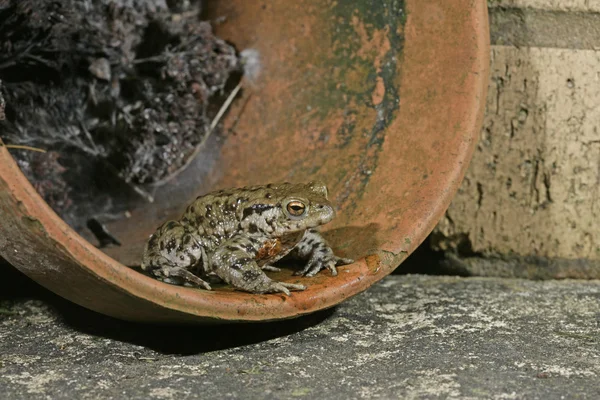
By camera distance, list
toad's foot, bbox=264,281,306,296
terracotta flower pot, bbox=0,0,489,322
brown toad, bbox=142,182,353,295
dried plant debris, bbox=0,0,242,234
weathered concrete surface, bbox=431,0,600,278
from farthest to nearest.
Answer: dried plant debris, bbox=0,0,242,234
weathered concrete surface, bbox=431,0,600,278
brown toad, bbox=142,182,353,295
toad's foot, bbox=264,281,306,296
terracotta flower pot, bbox=0,0,489,322

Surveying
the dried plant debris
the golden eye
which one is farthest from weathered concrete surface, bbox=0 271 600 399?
the dried plant debris

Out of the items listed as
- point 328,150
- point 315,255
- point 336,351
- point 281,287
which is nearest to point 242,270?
point 281,287

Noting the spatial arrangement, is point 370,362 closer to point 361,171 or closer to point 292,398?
point 292,398

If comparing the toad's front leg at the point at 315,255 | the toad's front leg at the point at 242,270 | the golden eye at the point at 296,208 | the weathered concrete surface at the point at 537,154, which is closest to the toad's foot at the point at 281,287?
the toad's front leg at the point at 242,270

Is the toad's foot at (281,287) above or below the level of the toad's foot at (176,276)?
above

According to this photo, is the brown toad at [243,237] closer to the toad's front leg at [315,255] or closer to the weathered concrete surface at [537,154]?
the toad's front leg at [315,255]

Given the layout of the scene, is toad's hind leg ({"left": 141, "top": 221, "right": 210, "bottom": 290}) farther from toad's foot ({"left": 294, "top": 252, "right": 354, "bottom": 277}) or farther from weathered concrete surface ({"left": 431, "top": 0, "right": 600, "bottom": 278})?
weathered concrete surface ({"left": 431, "top": 0, "right": 600, "bottom": 278})

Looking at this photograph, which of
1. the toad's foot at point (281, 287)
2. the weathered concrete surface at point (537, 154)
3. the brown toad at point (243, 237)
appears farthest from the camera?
the weathered concrete surface at point (537, 154)

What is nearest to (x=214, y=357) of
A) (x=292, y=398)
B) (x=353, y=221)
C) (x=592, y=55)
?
(x=292, y=398)
